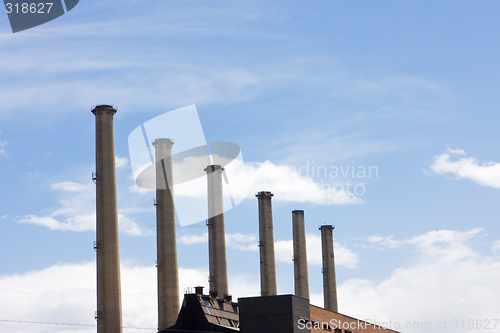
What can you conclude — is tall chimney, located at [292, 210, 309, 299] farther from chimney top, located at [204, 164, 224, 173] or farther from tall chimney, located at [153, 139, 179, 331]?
tall chimney, located at [153, 139, 179, 331]

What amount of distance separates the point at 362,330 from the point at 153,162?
75.5 feet

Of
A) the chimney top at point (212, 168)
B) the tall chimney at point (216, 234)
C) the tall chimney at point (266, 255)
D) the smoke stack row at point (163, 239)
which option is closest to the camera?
the smoke stack row at point (163, 239)

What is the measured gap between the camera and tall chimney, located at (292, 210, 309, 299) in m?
77.9

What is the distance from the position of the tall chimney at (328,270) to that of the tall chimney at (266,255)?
9.11 m

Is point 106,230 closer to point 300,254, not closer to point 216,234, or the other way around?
point 216,234

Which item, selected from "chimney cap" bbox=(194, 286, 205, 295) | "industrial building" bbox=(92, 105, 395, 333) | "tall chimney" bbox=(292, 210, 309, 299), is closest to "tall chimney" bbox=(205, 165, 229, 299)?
"industrial building" bbox=(92, 105, 395, 333)

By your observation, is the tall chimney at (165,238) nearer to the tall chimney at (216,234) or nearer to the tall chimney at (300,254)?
the tall chimney at (216,234)

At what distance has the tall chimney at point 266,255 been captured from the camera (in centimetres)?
7356

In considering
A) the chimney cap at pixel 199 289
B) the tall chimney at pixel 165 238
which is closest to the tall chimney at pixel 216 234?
the tall chimney at pixel 165 238

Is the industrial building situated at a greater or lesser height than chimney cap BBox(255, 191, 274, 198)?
lesser

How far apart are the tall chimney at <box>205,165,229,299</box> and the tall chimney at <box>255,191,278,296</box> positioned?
712cm

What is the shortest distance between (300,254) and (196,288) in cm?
2817

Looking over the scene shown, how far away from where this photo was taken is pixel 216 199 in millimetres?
67938

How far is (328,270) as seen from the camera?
8106 centimetres
